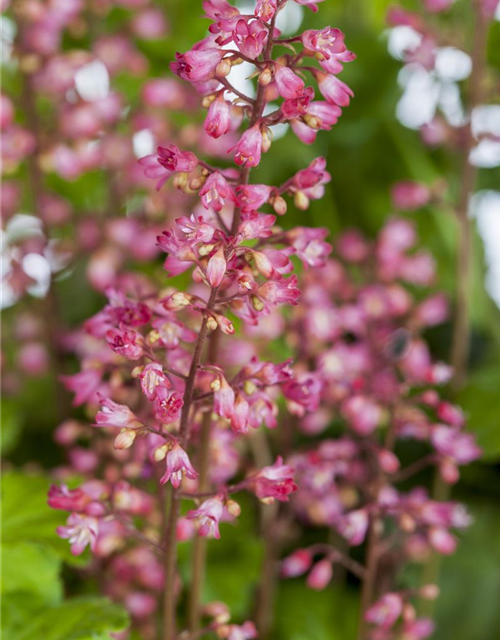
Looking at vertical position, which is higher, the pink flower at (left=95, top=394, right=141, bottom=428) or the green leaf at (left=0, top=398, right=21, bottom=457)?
the pink flower at (left=95, top=394, right=141, bottom=428)

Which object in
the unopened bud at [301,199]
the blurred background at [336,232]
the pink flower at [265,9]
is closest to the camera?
the pink flower at [265,9]

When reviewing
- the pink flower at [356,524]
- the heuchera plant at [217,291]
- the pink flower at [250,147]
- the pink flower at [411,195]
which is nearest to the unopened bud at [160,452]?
the heuchera plant at [217,291]

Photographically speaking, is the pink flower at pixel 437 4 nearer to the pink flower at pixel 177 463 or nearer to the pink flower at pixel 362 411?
the pink flower at pixel 362 411

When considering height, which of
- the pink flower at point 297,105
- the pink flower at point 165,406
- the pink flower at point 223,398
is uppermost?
the pink flower at point 297,105

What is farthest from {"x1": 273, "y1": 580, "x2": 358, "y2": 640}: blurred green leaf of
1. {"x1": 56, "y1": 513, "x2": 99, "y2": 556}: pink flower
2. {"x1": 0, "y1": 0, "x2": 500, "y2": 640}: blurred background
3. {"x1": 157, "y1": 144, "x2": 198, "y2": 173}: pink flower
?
{"x1": 157, "y1": 144, "x2": 198, "y2": 173}: pink flower

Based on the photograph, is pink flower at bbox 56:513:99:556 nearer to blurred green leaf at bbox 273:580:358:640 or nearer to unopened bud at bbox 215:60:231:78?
unopened bud at bbox 215:60:231:78

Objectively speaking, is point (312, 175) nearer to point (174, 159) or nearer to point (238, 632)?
point (174, 159)

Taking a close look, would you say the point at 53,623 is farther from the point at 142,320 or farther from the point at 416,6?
the point at 416,6
